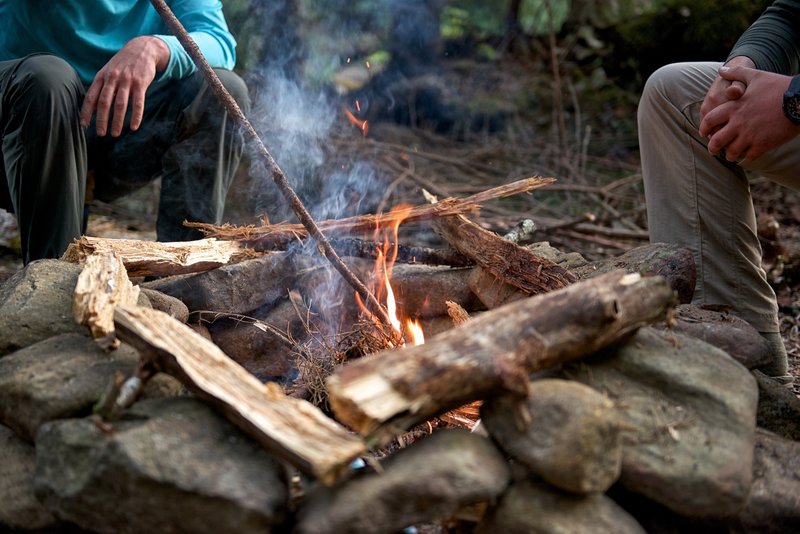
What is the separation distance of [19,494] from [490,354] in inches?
52.3

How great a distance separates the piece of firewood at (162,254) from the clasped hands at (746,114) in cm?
206

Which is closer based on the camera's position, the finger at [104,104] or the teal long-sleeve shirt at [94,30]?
the finger at [104,104]

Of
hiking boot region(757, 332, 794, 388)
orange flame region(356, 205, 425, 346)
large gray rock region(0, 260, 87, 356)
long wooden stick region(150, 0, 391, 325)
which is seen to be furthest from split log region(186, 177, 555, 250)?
hiking boot region(757, 332, 794, 388)

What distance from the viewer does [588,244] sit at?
5238 mm

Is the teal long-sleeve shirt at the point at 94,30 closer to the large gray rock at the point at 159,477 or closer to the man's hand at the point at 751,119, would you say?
the large gray rock at the point at 159,477

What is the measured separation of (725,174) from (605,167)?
4249mm

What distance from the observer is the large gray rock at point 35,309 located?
95.8 inches

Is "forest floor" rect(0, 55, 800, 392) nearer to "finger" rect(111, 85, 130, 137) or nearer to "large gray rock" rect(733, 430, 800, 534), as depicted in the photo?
"finger" rect(111, 85, 130, 137)

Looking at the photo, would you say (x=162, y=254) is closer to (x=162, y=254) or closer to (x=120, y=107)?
(x=162, y=254)

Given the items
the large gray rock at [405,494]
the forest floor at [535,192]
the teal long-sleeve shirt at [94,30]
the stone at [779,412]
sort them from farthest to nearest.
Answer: the forest floor at [535,192] < the teal long-sleeve shirt at [94,30] < the stone at [779,412] < the large gray rock at [405,494]

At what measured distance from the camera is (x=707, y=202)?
10.7 feet

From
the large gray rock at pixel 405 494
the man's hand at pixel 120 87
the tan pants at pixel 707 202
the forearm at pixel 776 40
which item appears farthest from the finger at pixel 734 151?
the man's hand at pixel 120 87

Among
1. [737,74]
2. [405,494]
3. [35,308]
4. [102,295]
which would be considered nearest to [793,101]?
[737,74]

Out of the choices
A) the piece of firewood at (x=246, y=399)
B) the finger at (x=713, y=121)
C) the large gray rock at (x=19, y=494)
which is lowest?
the large gray rock at (x=19, y=494)
